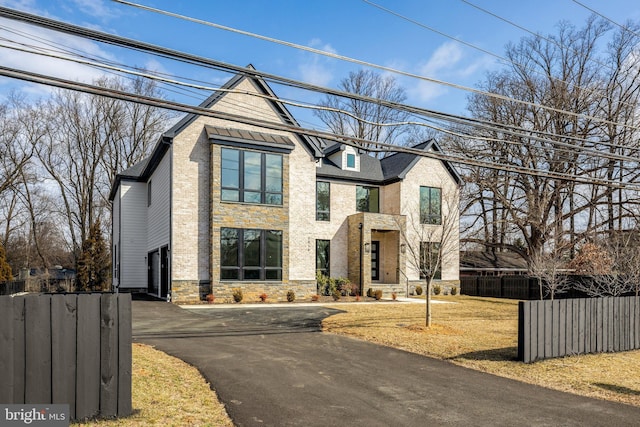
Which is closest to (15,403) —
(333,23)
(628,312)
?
(333,23)

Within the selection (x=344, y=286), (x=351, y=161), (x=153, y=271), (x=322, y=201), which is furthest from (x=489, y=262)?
(x=153, y=271)

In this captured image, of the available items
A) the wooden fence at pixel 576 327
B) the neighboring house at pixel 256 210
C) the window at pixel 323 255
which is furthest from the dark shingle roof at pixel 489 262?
the wooden fence at pixel 576 327

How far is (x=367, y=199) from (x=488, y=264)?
15.3 m

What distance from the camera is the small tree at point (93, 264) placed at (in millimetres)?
30406

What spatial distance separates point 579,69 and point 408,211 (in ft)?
58.8

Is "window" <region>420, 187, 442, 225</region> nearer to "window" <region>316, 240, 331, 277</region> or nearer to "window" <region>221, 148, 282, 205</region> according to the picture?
"window" <region>316, 240, 331, 277</region>

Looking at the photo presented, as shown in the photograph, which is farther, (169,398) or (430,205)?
(430,205)

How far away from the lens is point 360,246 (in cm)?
2569

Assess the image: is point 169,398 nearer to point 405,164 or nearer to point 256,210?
point 256,210

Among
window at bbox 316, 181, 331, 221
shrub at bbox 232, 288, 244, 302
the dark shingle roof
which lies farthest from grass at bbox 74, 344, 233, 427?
the dark shingle roof

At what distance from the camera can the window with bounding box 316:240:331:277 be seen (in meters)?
26.0

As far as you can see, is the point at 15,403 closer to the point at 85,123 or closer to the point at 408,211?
the point at 408,211

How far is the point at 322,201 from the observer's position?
87.6 feet

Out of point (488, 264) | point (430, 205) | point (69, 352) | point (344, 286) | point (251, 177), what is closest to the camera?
point (69, 352)
